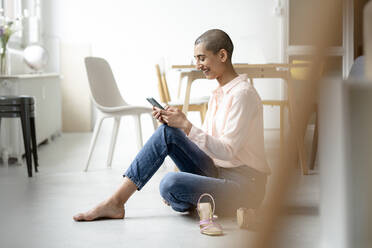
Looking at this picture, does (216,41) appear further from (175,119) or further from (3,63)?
(3,63)

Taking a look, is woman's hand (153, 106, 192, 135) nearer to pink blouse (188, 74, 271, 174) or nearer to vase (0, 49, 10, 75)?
pink blouse (188, 74, 271, 174)

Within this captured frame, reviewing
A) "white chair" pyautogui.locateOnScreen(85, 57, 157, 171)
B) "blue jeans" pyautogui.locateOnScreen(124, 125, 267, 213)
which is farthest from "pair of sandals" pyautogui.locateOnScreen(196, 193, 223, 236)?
"white chair" pyautogui.locateOnScreen(85, 57, 157, 171)

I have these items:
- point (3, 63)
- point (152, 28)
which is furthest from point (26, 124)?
point (152, 28)

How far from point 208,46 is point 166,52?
5.44 metres

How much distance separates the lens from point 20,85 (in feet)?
16.4

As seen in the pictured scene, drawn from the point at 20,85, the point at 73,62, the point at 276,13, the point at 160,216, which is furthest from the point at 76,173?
the point at 276,13

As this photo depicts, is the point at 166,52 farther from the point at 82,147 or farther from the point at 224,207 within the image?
the point at 224,207

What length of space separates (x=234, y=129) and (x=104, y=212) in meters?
0.72

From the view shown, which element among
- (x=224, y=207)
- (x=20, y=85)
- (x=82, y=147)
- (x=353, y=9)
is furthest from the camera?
(x=353, y=9)

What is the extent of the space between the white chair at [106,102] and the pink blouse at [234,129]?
1.85m

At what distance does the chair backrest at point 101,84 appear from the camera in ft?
15.0

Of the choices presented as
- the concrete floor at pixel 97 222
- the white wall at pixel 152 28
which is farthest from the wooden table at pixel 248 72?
the white wall at pixel 152 28

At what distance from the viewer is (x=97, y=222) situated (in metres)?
2.74

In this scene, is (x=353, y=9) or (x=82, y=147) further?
(x=353, y=9)
